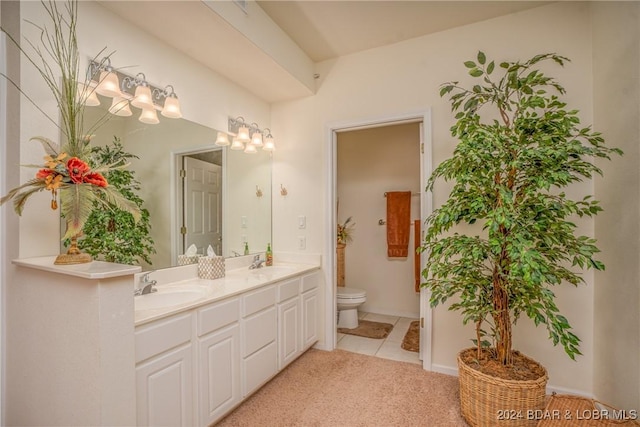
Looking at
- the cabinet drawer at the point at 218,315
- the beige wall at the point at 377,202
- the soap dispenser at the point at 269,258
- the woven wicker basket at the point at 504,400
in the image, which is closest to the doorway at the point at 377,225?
the beige wall at the point at 377,202

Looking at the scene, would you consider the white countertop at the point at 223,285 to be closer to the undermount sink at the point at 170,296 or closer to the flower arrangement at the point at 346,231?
the undermount sink at the point at 170,296

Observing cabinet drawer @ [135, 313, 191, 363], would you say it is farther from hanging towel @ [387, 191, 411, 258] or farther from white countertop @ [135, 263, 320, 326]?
hanging towel @ [387, 191, 411, 258]

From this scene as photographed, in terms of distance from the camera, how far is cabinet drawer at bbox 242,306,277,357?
1948 millimetres

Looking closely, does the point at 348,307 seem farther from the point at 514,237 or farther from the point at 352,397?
the point at 514,237

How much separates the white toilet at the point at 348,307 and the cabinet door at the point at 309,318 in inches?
22.4

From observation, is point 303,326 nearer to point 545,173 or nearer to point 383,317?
point 383,317

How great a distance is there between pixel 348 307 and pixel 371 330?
1.14 ft

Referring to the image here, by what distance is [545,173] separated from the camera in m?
1.52

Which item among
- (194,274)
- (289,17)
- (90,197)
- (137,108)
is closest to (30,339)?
(90,197)

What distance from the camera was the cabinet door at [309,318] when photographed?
2.62m

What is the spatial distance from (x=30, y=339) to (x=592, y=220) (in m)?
3.23

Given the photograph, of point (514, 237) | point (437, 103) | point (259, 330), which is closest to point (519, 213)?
point (514, 237)

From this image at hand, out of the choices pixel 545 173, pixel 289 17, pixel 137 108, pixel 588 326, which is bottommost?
pixel 588 326

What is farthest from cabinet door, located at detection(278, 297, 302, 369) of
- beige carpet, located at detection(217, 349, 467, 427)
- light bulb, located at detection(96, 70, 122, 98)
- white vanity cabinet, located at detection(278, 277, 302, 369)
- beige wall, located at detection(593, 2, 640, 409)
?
beige wall, located at detection(593, 2, 640, 409)
